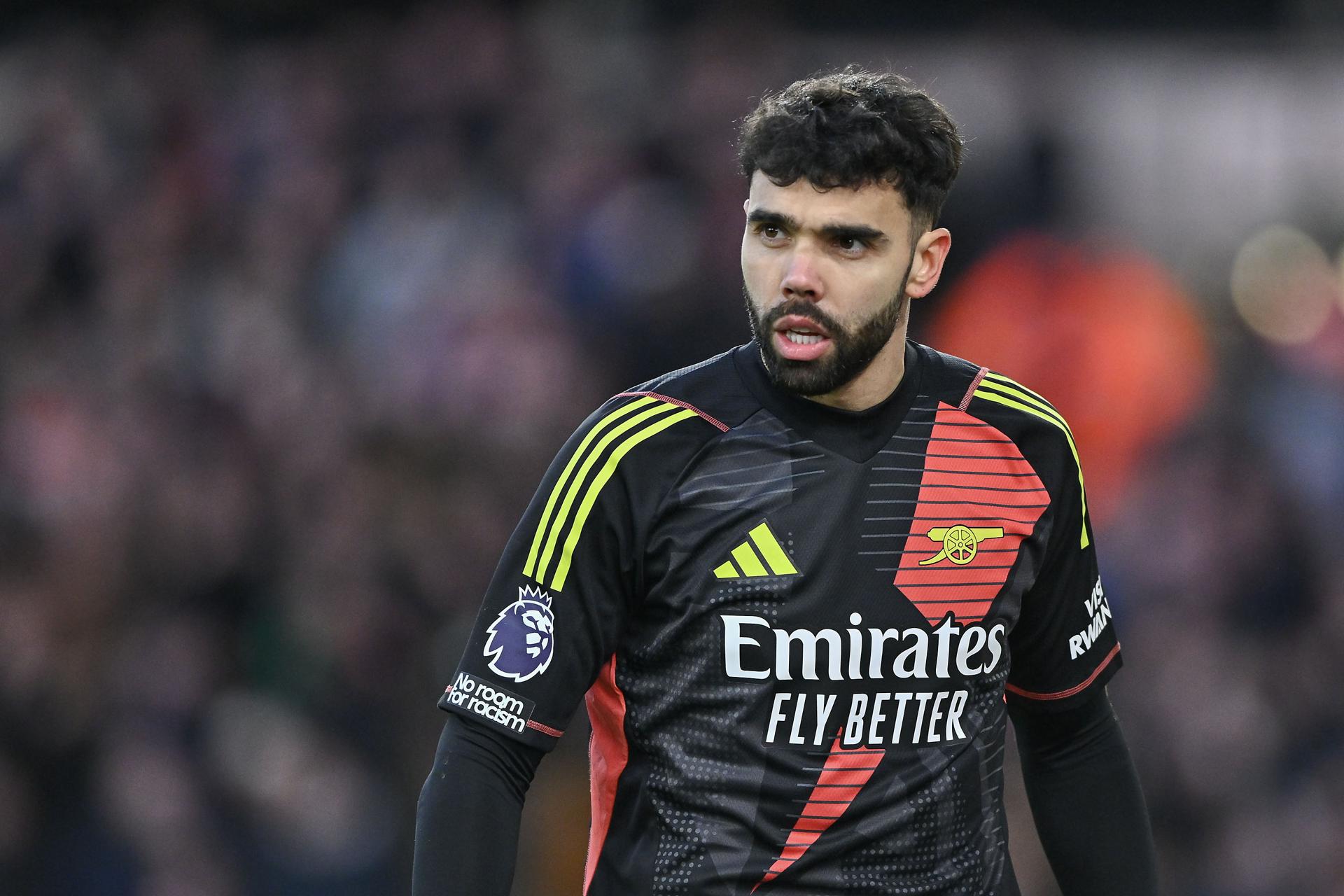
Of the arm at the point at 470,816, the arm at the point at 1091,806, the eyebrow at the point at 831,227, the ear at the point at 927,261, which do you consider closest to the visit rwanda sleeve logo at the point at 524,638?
the arm at the point at 470,816

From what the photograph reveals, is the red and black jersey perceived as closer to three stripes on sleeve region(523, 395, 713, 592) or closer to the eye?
three stripes on sleeve region(523, 395, 713, 592)

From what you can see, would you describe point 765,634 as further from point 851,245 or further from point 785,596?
point 851,245

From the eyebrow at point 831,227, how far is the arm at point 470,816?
975mm

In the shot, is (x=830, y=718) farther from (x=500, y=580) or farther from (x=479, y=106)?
(x=479, y=106)

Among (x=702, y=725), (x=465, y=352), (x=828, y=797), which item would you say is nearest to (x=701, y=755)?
(x=702, y=725)

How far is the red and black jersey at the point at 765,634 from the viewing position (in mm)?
2996

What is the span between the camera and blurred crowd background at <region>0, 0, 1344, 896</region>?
7.13 metres

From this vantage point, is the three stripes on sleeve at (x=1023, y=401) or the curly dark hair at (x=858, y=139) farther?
the three stripes on sleeve at (x=1023, y=401)

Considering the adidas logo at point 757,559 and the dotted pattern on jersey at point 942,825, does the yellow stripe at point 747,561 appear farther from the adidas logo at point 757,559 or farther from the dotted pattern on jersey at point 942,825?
the dotted pattern on jersey at point 942,825

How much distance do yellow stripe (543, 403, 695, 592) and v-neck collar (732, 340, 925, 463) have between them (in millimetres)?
227

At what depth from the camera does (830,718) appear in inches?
120

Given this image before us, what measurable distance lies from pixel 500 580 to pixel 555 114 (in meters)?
6.78

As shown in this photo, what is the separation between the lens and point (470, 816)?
2.90m

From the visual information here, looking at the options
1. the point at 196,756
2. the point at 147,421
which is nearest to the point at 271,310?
the point at 147,421
